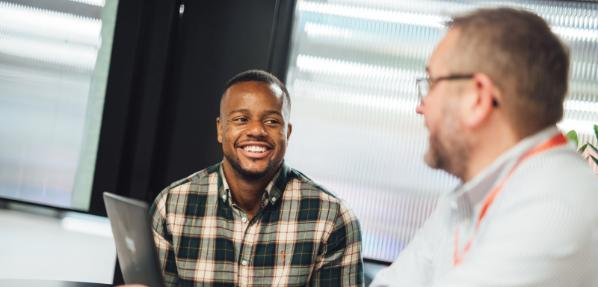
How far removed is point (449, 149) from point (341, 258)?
1.03m

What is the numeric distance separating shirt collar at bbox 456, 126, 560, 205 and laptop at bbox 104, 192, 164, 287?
0.68 m

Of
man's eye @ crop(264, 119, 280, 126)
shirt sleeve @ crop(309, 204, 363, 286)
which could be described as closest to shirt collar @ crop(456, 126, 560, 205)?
shirt sleeve @ crop(309, 204, 363, 286)

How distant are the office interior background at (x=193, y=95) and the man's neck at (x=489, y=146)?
2074 millimetres

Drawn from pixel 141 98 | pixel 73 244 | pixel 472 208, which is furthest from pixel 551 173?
pixel 73 244

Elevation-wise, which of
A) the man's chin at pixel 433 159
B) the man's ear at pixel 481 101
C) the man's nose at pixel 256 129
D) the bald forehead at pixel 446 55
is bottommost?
the man's chin at pixel 433 159

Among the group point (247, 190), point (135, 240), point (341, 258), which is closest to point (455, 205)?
point (135, 240)

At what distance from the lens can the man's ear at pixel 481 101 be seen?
1.09m

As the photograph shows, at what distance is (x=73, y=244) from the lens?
10.9 feet

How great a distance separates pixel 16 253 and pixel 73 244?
0.91 feet

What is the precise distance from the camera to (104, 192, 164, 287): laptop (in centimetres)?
146

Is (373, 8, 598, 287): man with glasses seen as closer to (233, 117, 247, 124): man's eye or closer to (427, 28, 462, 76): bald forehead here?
(427, 28, 462, 76): bald forehead

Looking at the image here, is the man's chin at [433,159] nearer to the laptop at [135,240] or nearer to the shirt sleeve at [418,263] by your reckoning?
the shirt sleeve at [418,263]

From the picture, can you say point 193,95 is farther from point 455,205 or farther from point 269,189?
point 455,205

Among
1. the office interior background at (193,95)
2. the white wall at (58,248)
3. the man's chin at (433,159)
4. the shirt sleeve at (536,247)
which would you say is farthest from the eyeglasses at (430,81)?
the white wall at (58,248)
